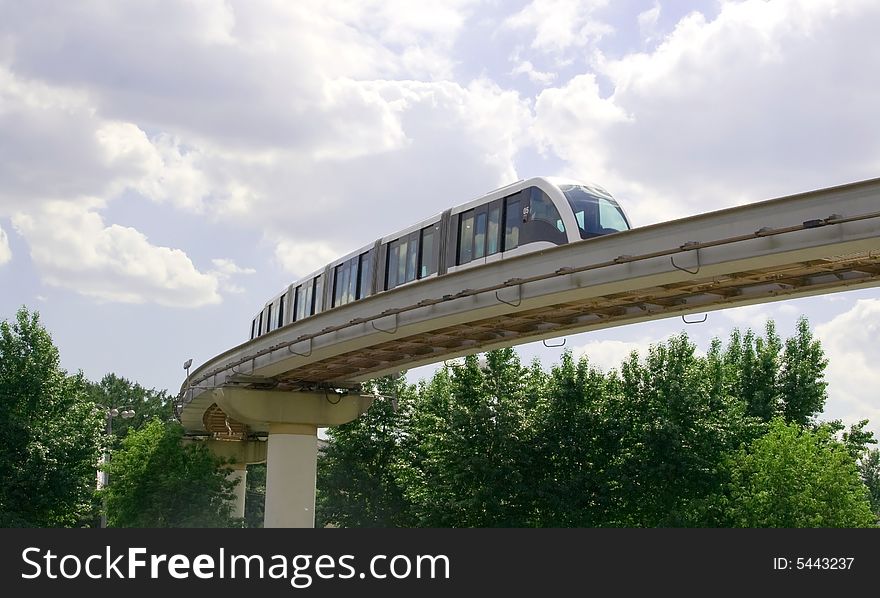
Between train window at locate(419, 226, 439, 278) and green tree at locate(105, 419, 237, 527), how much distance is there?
17961 mm

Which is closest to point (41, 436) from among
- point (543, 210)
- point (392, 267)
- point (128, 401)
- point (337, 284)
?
point (337, 284)

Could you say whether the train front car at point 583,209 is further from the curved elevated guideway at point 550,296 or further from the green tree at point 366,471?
the green tree at point 366,471

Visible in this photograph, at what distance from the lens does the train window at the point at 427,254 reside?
101ft

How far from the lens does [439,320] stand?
87.9ft

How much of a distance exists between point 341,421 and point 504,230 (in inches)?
565

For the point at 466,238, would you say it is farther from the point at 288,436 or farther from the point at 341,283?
the point at 288,436

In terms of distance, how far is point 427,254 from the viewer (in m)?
31.1

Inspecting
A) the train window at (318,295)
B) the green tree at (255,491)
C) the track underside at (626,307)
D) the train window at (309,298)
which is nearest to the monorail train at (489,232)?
the track underside at (626,307)

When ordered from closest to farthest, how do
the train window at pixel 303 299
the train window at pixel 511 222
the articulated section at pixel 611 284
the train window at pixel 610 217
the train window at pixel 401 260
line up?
the articulated section at pixel 611 284 < the train window at pixel 610 217 < the train window at pixel 511 222 < the train window at pixel 401 260 < the train window at pixel 303 299

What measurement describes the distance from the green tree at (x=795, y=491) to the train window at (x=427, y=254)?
16996 millimetres

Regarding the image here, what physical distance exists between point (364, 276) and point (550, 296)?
42.6 ft

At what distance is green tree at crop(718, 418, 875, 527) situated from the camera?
39.4 m

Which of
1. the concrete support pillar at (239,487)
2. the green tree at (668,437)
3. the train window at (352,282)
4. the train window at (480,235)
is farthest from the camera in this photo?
the concrete support pillar at (239,487)

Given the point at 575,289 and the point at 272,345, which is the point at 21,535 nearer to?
the point at 575,289
